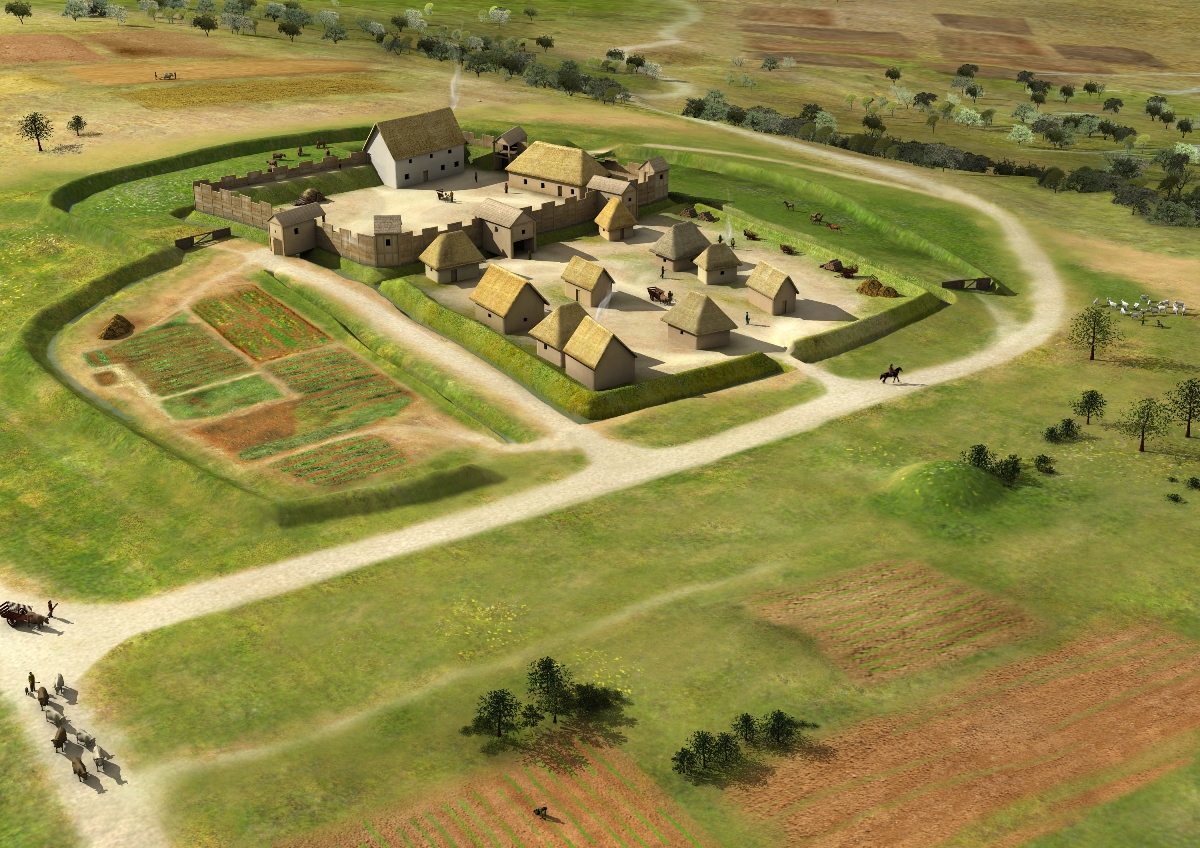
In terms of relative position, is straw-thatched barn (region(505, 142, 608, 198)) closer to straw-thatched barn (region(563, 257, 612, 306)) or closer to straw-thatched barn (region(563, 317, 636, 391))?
straw-thatched barn (region(563, 257, 612, 306))

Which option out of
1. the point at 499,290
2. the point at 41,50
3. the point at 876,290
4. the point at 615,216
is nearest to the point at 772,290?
the point at 876,290

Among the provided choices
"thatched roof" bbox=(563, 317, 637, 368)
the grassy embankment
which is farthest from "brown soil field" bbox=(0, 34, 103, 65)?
the grassy embankment

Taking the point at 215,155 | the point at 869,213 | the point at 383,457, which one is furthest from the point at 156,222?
the point at 869,213

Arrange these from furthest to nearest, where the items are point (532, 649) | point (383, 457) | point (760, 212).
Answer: point (760, 212) < point (383, 457) < point (532, 649)

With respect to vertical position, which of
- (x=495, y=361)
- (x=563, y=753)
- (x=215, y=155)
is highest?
(x=215, y=155)

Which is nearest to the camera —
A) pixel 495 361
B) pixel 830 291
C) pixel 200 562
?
pixel 200 562

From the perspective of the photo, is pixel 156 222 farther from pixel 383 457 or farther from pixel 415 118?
pixel 383 457
